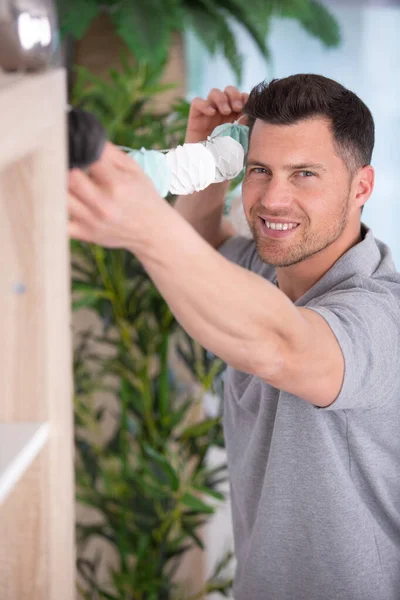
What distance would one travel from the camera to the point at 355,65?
295 centimetres

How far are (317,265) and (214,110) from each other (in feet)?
1.15

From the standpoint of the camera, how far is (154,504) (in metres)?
2.24

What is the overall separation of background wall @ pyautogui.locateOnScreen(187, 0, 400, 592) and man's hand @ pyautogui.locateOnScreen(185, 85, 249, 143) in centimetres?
146

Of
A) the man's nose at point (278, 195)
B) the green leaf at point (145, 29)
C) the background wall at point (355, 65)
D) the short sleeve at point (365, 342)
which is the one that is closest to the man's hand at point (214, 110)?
the man's nose at point (278, 195)

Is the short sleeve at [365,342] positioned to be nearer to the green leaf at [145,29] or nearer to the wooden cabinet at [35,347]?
the wooden cabinet at [35,347]

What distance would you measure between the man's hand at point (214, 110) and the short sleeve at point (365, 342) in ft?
1.54

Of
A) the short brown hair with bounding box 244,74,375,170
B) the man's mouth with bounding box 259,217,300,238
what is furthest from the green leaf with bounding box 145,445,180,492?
the short brown hair with bounding box 244,74,375,170

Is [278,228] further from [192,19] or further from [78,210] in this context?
[192,19]

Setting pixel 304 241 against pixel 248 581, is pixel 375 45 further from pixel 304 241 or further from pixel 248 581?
pixel 248 581

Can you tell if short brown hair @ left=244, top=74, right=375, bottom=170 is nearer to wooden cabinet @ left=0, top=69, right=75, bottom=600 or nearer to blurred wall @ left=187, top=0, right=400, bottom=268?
wooden cabinet @ left=0, top=69, right=75, bottom=600

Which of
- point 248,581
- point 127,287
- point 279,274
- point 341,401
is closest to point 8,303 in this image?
point 341,401

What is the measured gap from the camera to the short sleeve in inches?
37.0

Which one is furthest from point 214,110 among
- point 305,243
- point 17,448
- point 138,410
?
point 138,410

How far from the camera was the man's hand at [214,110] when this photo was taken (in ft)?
4.63
